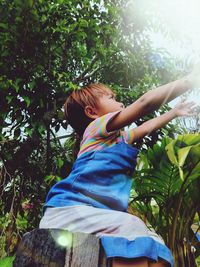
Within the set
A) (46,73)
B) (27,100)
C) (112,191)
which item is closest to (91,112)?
(112,191)

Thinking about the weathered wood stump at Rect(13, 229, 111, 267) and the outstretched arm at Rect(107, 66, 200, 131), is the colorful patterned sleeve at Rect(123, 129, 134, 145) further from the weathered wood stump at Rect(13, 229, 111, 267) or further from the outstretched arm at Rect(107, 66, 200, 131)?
the weathered wood stump at Rect(13, 229, 111, 267)

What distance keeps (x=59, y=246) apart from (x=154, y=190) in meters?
1.48

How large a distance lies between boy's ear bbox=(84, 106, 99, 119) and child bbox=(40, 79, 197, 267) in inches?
5.5

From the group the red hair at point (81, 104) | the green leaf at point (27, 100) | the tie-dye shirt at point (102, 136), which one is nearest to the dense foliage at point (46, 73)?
the green leaf at point (27, 100)

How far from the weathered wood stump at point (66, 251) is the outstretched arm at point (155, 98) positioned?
1.45ft

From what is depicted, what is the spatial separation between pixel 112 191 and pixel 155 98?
1.18ft

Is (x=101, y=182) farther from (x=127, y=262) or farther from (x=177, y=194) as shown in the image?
(x=177, y=194)

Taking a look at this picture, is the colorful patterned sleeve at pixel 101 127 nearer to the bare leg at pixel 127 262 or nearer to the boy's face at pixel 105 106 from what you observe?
the boy's face at pixel 105 106

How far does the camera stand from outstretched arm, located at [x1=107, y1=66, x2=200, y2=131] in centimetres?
134

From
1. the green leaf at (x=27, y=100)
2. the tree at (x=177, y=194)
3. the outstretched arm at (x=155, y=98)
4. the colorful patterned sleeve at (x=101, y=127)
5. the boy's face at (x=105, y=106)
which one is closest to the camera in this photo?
the outstretched arm at (x=155, y=98)

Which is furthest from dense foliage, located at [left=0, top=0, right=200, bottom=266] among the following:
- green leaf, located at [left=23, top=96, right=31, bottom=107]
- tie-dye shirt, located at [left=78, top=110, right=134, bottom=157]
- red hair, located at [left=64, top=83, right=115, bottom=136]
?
tie-dye shirt, located at [left=78, top=110, right=134, bottom=157]

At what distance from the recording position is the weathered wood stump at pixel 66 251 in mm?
Result: 1248

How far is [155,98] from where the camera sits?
144 centimetres

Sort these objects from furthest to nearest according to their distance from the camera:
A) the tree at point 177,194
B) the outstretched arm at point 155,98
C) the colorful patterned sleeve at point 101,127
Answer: the tree at point 177,194
the colorful patterned sleeve at point 101,127
the outstretched arm at point 155,98
